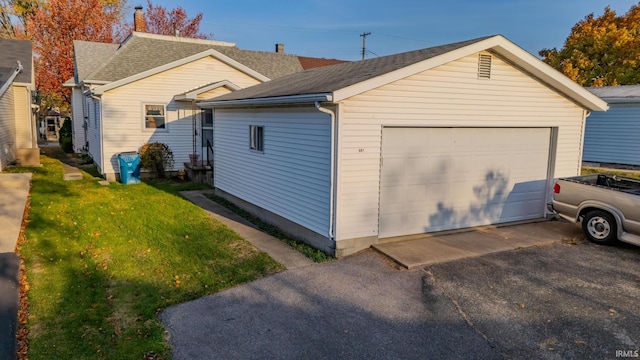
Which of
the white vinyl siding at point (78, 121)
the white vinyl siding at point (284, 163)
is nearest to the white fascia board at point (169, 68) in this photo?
the white vinyl siding at point (284, 163)

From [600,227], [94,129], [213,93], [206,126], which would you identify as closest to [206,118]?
[206,126]

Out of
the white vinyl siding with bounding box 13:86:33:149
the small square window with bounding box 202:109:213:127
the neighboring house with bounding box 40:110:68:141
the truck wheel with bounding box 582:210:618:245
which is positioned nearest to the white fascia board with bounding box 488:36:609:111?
the truck wheel with bounding box 582:210:618:245

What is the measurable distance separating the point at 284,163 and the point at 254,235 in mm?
1577

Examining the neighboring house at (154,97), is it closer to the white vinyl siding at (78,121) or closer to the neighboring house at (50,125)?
the white vinyl siding at (78,121)

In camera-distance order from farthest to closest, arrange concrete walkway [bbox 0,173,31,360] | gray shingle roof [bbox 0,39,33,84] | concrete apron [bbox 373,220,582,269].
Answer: gray shingle roof [bbox 0,39,33,84] < concrete apron [bbox 373,220,582,269] < concrete walkway [bbox 0,173,31,360]

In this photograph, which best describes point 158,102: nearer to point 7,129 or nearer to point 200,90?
point 200,90

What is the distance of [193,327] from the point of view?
5309mm

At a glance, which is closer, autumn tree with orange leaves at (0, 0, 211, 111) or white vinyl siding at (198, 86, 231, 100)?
white vinyl siding at (198, 86, 231, 100)

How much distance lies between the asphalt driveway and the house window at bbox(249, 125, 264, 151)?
3872mm

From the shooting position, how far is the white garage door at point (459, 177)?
8.09m

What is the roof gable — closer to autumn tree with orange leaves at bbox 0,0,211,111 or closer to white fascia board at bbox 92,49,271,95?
white fascia board at bbox 92,49,271,95

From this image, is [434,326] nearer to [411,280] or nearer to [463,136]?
[411,280]

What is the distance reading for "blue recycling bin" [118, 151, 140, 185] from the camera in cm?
1435

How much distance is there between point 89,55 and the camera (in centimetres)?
2214
